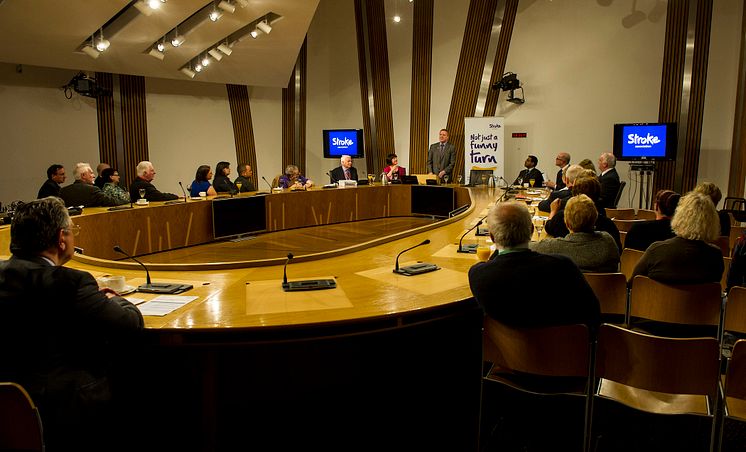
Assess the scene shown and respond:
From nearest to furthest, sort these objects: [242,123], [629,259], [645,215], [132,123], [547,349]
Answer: [547,349]
[629,259]
[645,215]
[132,123]
[242,123]

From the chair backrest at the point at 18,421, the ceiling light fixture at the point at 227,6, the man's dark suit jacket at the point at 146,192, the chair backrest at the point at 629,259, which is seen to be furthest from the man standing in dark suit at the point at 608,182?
the chair backrest at the point at 18,421

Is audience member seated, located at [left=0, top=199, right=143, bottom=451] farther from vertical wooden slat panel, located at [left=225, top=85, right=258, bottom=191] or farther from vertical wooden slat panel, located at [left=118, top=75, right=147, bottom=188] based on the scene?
vertical wooden slat panel, located at [left=225, top=85, right=258, bottom=191]

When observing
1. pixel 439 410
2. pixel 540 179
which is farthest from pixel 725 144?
pixel 439 410

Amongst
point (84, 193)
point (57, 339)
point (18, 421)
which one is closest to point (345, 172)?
point (84, 193)

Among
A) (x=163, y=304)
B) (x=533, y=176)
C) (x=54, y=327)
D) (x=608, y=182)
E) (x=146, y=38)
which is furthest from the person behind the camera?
(x=533, y=176)

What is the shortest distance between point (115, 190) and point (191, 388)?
4.58m

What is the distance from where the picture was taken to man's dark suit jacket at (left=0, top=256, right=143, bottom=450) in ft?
6.01

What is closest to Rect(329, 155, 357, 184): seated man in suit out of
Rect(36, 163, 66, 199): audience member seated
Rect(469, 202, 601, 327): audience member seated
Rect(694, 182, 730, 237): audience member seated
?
Rect(36, 163, 66, 199): audience member seated

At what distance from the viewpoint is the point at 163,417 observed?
8.44 feet

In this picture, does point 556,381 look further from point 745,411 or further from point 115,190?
point 115,190

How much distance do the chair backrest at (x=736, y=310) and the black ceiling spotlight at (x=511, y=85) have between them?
749 cm

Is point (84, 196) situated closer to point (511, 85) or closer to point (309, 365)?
point (309, 365)

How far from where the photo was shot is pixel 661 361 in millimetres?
1975

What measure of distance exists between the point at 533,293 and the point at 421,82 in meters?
9.63
